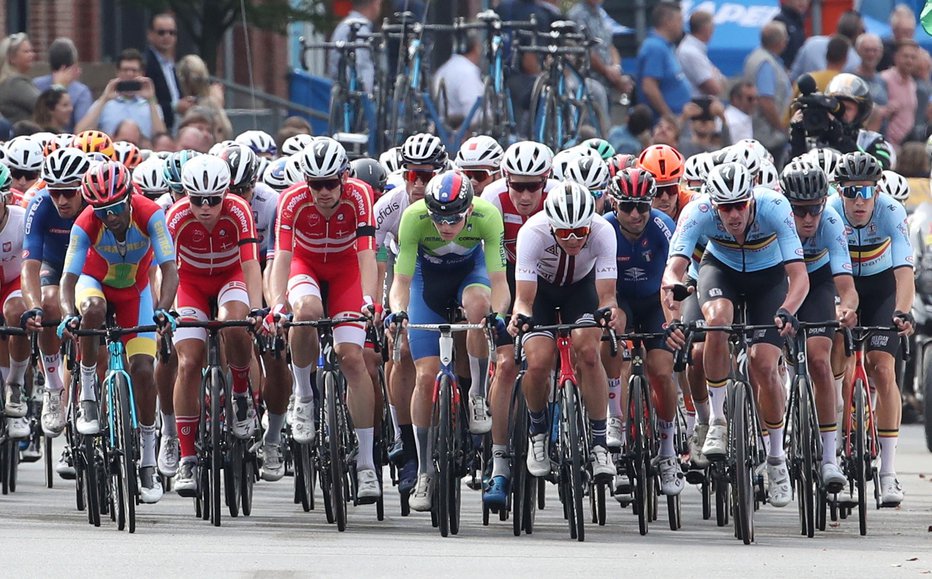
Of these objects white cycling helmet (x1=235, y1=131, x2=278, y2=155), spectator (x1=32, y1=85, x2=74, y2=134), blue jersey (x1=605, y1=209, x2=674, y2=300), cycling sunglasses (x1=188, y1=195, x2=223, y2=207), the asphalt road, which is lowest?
the asphalt road

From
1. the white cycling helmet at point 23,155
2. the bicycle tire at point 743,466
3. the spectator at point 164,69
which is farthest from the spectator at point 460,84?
the bicycle tire at point 743,466

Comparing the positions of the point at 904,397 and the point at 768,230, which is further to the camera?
the point at 904,397

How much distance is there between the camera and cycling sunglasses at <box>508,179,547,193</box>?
13.4 m

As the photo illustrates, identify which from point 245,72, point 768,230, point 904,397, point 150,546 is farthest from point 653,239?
point 245,72

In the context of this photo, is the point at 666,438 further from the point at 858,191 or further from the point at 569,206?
the point at 858,191

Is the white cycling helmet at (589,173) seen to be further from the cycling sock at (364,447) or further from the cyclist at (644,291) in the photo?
the cycling sock at (364,447)

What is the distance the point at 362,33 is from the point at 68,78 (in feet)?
9.60

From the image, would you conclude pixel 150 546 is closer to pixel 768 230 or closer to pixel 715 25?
pixel 768 230

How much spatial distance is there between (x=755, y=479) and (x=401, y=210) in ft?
9.16

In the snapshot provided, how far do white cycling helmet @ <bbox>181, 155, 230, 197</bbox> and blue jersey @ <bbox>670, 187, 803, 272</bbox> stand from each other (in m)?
2.52

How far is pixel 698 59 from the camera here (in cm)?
2358

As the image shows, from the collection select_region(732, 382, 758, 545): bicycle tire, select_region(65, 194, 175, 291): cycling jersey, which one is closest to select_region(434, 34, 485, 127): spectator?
select_region(65, 194, 175, 291): cycling jersey

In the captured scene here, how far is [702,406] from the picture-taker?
45.5 feet

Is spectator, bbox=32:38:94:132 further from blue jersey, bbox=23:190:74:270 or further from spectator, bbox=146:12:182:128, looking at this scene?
blue jersey, bbox=23:190:74:270
